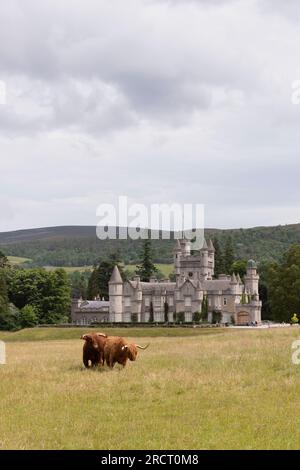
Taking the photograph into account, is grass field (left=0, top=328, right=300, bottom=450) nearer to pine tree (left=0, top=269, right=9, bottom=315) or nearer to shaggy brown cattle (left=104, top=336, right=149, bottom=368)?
shaggy brown cattle (left=104, top=336, right=149, bottom=368)

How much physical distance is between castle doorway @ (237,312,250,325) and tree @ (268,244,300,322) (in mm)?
8620

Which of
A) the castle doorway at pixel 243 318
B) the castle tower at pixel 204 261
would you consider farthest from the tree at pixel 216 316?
the castle tower at pixel 204 261

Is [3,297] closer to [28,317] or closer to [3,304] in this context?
[3,304]

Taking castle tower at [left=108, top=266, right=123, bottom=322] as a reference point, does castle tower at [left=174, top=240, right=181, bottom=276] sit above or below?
above

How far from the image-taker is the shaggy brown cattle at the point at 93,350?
21938mm

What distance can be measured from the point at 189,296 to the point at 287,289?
16.9m

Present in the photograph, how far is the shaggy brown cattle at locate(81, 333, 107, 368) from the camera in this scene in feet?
72.0

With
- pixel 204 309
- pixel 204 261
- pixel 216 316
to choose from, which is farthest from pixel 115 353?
pixel 204 261

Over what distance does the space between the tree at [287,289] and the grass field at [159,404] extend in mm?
59077

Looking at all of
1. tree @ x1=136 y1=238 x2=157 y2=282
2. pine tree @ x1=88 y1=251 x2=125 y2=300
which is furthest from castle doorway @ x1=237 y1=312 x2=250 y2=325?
A: pine tree @ x1=88 y1=251 x2=125 y2=300

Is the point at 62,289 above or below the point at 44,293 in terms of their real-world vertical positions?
above

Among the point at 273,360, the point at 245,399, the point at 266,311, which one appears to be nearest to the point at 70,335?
the point at 266,311

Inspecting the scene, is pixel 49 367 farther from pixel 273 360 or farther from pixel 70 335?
pixel 70 335

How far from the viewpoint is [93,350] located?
71.9 ft
